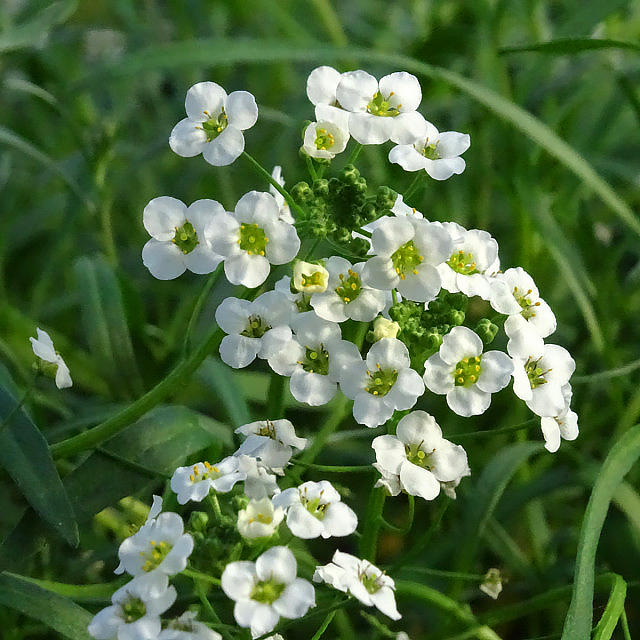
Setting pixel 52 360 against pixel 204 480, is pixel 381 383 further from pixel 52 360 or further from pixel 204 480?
pixel 52 360

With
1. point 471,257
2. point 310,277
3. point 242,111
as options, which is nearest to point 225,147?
point 242,111

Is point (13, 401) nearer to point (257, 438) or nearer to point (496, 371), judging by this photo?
point (257, 438)

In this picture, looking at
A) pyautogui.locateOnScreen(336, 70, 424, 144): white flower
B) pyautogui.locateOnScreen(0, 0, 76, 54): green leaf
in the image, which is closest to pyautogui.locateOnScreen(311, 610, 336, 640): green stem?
pyautogui.locateOnScreen(336, 70, 424, 144): white flower

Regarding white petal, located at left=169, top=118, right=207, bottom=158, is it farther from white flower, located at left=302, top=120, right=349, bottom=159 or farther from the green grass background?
the green grass background

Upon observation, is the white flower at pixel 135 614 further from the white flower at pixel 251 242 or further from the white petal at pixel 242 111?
the white petal at pixel 242 111

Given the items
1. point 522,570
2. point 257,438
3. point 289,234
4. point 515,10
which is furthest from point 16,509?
point 515,10

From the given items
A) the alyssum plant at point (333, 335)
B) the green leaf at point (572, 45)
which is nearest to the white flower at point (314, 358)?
the alyssum plant at point (333, 335)

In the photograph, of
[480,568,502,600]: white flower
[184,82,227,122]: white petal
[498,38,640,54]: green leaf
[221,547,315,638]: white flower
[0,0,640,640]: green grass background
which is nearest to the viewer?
[221,547,315,638]: white flower
